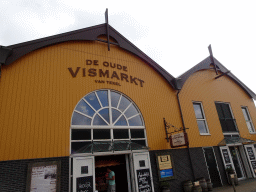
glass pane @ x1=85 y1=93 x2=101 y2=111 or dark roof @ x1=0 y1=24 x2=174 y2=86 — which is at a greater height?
dark roof @ x1=0 y1=24 x2=174 y2=86

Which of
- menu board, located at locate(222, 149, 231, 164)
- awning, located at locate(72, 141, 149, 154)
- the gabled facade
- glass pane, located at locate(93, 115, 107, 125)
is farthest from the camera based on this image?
menu board, located at locate(222, 149, 231, 164)

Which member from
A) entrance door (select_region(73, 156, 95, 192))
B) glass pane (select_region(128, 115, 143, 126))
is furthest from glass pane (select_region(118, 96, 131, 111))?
entrance door (select_region(73, 156, 95, 192))

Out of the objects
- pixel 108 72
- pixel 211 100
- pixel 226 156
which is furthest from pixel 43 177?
pixel 211 100

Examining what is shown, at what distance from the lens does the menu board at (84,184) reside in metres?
7.49

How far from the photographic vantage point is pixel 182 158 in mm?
10992

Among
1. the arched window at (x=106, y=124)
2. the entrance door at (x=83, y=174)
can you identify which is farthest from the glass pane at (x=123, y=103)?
the entrance door at (x=83, y=174)

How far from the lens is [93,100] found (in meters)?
9.52

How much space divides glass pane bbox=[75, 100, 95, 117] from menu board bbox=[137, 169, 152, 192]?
388cm

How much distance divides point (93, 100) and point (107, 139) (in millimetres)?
2164

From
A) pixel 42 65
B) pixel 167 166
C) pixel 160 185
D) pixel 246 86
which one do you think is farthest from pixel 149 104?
pixel 246 86

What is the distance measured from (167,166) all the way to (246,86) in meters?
12.4

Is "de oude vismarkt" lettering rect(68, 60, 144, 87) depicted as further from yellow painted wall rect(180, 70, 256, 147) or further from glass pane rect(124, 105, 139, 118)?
yellow painted wall rect(180, 70, 256, 147)

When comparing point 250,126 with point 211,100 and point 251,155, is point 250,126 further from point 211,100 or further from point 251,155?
point 211,100

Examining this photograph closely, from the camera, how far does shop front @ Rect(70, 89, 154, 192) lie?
7.96 metres
